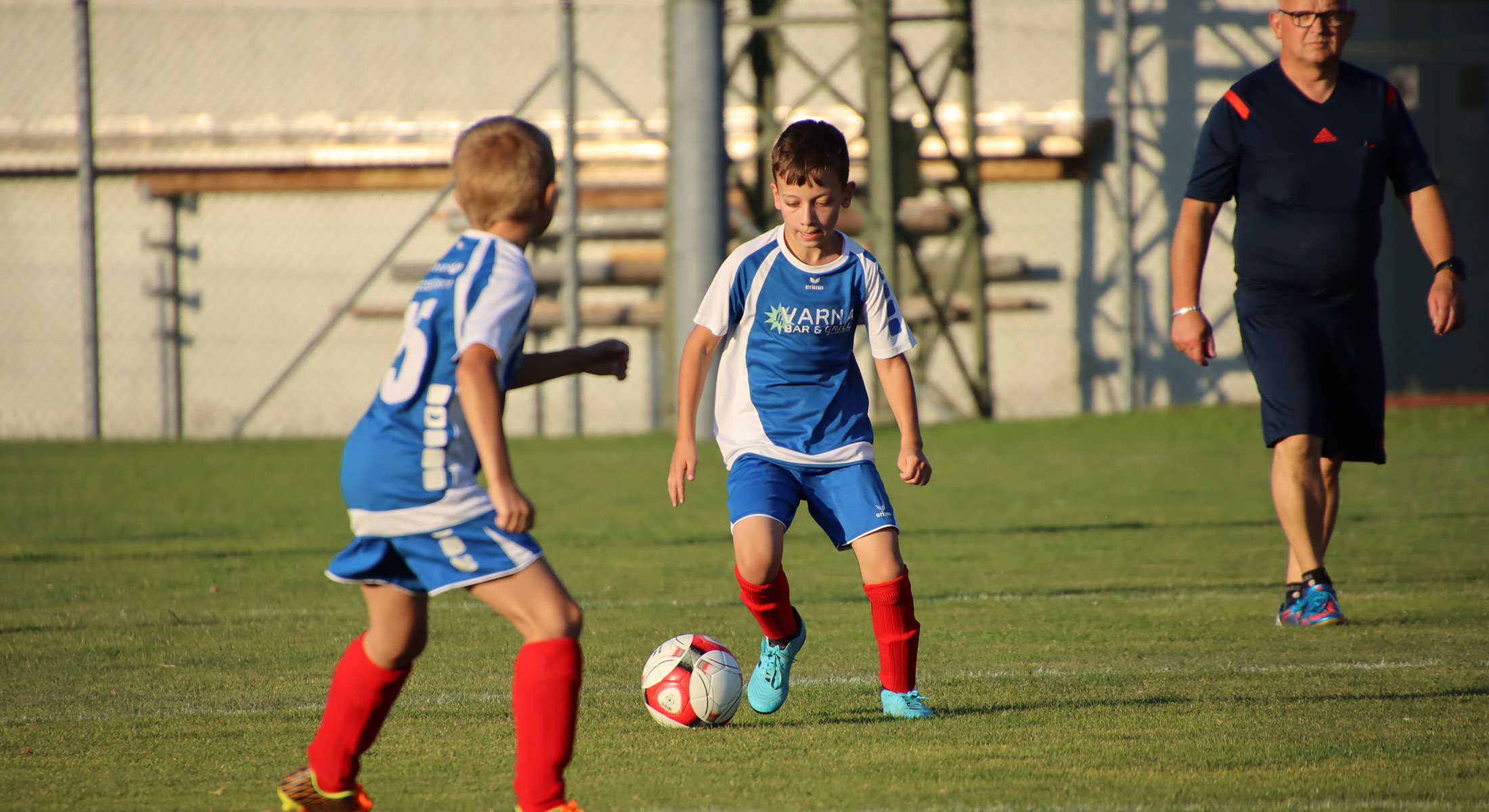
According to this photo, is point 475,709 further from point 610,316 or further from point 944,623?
point 610,316

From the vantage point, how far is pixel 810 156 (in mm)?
4141

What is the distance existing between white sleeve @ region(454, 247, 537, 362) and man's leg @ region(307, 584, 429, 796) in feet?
1.78

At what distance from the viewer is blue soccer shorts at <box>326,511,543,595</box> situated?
3014mm

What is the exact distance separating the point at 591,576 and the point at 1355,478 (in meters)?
5.59

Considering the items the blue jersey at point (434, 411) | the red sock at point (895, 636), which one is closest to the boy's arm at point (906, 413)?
the red sock at point (895, 636)

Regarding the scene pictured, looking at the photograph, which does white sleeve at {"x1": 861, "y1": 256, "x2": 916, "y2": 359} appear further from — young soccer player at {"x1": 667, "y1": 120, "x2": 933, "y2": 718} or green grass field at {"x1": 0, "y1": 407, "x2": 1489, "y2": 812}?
green grass field at {"x1": 0, "y1": 407, "x2": 1489, "y2": 812}

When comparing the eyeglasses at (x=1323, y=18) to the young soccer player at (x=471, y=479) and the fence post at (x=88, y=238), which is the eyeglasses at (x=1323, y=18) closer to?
the young soccer player at (x=471, y=479)

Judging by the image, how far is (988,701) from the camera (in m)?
4.22

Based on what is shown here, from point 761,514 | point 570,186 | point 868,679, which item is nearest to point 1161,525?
point 868,679

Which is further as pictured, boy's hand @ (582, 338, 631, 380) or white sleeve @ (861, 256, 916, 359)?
white sleeve @ (861, 256, 916, 359)

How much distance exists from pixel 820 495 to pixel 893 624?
0.42 metres

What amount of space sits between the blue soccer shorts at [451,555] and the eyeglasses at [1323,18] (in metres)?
3.47

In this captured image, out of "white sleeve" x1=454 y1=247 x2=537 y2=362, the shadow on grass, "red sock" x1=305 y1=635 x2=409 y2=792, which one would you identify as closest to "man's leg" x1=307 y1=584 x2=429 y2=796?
"red sock" x1=305 y1=635 x2=409 y2=792

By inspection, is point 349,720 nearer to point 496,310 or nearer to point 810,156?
point 496,310
